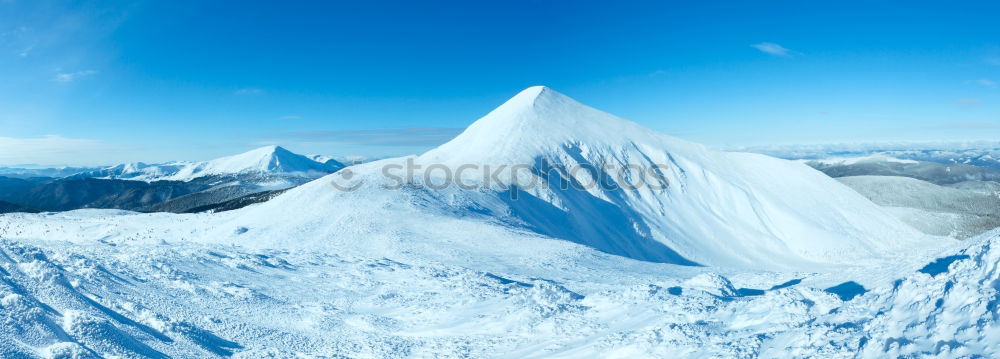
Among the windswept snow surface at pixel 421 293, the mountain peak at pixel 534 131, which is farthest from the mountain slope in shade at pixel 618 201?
the windswept snow surface at pixel 421 293

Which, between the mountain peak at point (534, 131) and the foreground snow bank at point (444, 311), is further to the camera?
the mountain peak at point (534, 131)

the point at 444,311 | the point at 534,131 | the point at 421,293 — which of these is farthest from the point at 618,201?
the point at 444,311

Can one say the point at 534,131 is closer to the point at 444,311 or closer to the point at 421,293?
the point at 421,293

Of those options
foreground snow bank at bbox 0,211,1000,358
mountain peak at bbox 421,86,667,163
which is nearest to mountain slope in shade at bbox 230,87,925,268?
mountain peak at bbox 421,86,667,163

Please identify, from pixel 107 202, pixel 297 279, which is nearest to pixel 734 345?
pixel 297 279

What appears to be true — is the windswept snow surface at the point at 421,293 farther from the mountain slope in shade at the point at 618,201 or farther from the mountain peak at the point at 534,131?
the mountain peak at the point at 534,131

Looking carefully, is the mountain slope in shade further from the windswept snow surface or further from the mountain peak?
the windswept snow surface
